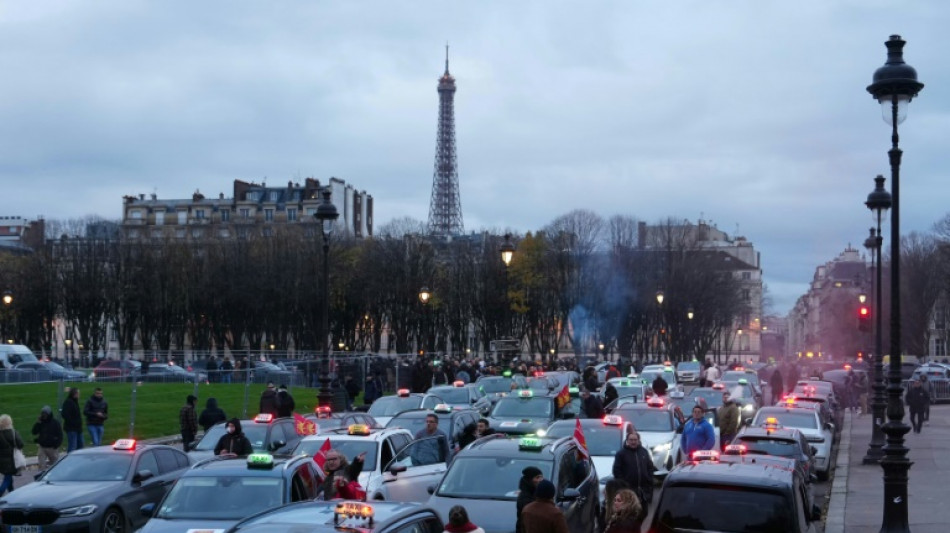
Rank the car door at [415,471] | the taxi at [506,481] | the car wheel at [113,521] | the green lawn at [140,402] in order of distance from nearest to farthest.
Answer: the taxi at [506,481] < the car wheel at [113,521] < the car door at [415,471] < the green lawn at [140,402]

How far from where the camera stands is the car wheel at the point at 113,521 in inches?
607

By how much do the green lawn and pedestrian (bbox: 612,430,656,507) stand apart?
17075 mm

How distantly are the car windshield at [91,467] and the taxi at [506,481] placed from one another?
4.98 m

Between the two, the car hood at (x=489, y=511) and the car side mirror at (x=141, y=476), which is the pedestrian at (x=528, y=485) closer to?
the car hood at (x=489, y=511)

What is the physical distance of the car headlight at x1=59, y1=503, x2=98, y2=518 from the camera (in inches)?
592

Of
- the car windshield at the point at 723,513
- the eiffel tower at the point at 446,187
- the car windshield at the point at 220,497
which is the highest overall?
the eiffel tower at the point at 446,187

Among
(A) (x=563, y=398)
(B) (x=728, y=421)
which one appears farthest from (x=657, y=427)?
(A) (x=563, y=398)

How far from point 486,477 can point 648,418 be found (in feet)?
33.2

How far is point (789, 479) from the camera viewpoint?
11.2 m

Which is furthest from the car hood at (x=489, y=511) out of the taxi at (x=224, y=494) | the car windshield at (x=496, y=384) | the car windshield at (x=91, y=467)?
the car windshield at (x=496, y=384)

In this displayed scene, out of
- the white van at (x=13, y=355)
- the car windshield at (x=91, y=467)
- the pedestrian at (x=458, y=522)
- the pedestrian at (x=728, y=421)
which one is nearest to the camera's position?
the pedestrian at (x=458, y=522)

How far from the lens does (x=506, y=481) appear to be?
14.4 m

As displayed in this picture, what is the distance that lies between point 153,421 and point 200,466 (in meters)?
23.8

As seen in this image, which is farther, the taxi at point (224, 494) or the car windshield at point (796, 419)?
the car windshield at point (796, 419)
